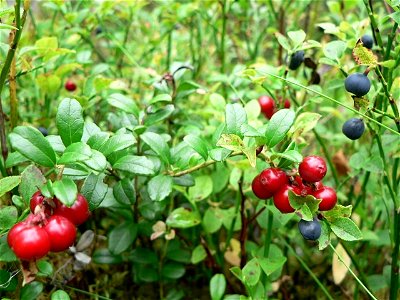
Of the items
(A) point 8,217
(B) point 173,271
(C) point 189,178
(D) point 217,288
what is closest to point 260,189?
(C) point 189,178

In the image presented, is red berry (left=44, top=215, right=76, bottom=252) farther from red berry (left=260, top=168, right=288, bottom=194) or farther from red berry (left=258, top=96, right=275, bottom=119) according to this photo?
red berry (left=258, top=96, right=275, bottom=119)

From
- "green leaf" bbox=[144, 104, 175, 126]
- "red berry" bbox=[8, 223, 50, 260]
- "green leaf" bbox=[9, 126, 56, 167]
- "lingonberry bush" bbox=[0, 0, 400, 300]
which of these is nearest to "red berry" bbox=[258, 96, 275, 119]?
"lingonberry bush" bbox=[0, 0, 400, 300]

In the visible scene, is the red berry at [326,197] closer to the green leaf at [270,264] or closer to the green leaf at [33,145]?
the green leaf at [270,264]

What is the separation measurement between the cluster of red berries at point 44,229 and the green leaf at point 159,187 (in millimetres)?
244

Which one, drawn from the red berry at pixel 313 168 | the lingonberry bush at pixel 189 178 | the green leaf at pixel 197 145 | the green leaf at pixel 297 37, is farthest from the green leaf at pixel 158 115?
the red berry at pixel 313 168

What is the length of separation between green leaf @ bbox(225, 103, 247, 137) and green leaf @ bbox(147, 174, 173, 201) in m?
0.19

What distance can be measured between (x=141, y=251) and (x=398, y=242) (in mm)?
681

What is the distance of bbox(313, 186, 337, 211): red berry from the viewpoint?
0.92 m

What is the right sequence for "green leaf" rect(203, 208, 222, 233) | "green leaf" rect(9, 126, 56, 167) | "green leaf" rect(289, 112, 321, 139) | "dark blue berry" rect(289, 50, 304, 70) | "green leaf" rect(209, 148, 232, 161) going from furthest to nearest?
"green leaf" rect(203, 208, 222, 233) < "dark blue berry" rect(289, 50, 304, 70) < "green leaf" rect(289, 112, 321, 139) < "green leaf" rect(209, 148, 232, 161) < "green leaf" rect(9, 126, 56, 167)

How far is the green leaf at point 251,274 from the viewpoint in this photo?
116 centimetres

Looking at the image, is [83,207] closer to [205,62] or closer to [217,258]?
[217,258]

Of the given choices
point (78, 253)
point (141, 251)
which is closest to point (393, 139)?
point (141, 251)

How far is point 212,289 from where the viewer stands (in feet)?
4.00

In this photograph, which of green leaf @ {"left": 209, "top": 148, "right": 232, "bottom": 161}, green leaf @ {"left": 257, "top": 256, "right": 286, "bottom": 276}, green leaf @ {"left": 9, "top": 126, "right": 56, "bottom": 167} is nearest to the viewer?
green leaf @ {"left": 9, "top": 126, "right": 56, "bottom": 167}
